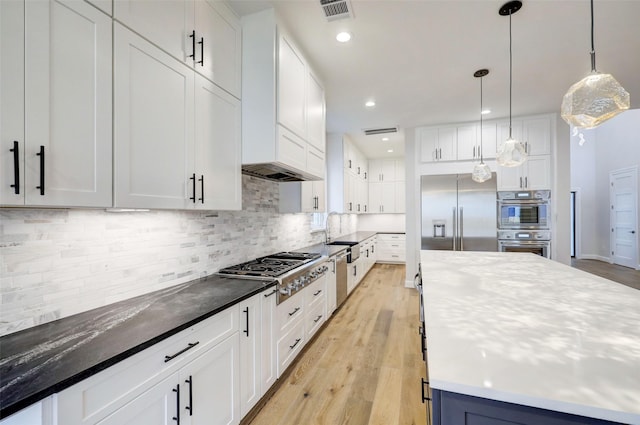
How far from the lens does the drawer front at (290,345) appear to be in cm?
219

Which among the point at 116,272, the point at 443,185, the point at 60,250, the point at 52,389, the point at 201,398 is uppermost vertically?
the point at 443,185

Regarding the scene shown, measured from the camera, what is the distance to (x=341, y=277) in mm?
3857

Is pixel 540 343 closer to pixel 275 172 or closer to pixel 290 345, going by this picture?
pixel 290 345

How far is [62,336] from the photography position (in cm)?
113

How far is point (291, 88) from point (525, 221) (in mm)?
4096

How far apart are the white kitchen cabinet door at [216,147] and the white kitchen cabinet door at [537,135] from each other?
4.39 m

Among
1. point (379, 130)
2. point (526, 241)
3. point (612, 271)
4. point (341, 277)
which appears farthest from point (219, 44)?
point (612, 271)

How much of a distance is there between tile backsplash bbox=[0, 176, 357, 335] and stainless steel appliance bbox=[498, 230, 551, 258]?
407 cm

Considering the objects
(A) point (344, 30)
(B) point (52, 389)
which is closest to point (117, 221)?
(B) point (52, 389)

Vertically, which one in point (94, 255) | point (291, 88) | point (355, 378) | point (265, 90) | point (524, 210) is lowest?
point (355, 378)

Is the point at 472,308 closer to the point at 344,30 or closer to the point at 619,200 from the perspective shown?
the point at 344,30

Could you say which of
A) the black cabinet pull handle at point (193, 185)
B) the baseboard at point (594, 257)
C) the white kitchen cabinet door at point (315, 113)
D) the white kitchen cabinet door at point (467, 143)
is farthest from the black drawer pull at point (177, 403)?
the baseboard at point (594, 257)

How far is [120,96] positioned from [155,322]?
1.03 m

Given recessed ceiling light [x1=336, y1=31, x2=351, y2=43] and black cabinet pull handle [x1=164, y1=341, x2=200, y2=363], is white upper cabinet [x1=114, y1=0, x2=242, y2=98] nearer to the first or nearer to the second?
recessed ceiling light [x1=336, y1=31, x2=351, y2=43]
